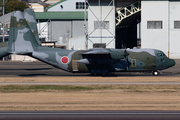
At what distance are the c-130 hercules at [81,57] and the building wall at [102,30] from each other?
2977cm

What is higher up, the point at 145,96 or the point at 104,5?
the point at 104,5

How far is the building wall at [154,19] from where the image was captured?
59562mm

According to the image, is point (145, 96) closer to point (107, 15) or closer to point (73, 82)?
point (73, 82)

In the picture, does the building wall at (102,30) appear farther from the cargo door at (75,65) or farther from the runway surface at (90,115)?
the runway surface at (90,115)

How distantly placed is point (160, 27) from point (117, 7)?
1125 centimetres

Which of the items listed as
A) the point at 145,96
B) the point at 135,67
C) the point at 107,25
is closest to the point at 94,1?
the point at 107,25

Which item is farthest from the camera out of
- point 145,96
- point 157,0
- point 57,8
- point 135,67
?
point 57,8

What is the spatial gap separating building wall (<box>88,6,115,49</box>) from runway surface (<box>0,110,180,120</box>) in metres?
47.1

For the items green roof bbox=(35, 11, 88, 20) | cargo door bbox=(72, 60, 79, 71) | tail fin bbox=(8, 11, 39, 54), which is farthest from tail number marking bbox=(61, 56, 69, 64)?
green roof bbox=(35, 11, 88, 20)

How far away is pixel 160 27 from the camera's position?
197 feet

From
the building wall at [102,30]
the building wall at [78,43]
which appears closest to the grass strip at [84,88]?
the building wall at [102,30]

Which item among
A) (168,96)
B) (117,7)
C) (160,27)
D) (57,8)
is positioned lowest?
(168,96)

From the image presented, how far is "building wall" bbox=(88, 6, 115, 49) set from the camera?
203ft

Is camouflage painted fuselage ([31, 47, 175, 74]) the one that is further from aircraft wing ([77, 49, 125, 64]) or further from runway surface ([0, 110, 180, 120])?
runway surface ([0, 110, 180, 120])
